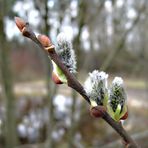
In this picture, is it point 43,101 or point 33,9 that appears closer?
Result: point 33,9

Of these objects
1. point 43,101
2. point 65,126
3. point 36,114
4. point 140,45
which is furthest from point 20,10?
point 140,45

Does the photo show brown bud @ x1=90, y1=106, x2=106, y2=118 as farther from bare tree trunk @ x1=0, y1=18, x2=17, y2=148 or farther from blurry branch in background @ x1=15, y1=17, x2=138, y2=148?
bare tree trunk @ x1=0, y1=18, x2=17, y2=148

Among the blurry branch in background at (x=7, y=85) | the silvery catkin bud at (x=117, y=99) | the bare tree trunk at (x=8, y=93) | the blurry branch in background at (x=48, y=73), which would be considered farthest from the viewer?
the bare tree trunk at (x=8, y=93)

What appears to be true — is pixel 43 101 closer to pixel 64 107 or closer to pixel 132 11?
pixel 64 107

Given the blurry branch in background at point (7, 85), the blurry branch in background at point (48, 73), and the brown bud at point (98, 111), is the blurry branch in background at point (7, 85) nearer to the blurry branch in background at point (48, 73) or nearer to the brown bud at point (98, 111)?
the blurry branch in background at point (48, 73)

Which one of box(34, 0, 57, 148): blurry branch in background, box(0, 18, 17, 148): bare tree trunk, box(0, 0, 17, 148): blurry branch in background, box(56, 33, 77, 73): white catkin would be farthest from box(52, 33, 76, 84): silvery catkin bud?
box(0, 18, 17, 148): bare tree trunk

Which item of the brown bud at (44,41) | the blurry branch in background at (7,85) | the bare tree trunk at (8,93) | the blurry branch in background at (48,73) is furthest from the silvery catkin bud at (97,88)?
the bare tree trunk at (8,93)
